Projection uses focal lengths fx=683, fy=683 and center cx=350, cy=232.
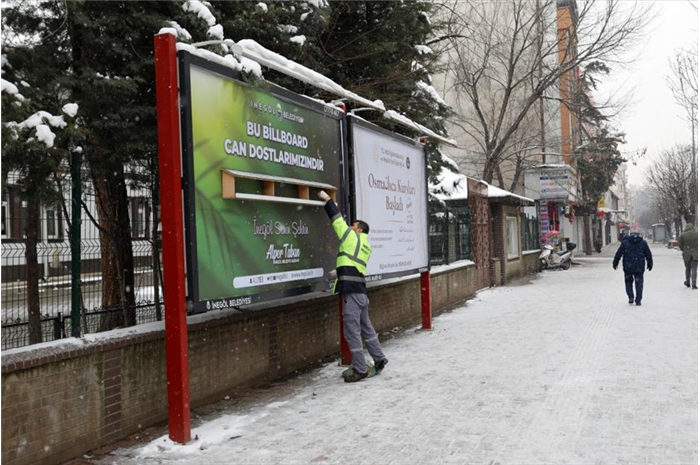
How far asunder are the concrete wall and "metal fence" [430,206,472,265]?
795 cm

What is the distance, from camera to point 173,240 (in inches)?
222

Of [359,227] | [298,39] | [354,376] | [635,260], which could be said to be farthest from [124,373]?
[635,260]

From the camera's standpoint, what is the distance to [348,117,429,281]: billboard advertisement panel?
368 inches

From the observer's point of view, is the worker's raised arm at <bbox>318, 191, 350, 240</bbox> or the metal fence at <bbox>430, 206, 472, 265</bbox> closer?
the worker's raised arm at <bbox>318, 191, 350, 240</bbox>

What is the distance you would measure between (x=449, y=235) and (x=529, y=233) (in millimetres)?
13234

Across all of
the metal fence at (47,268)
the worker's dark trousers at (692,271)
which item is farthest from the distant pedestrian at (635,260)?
the metal fence at (47,268)

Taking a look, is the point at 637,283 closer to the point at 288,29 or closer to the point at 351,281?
the point at 351,281

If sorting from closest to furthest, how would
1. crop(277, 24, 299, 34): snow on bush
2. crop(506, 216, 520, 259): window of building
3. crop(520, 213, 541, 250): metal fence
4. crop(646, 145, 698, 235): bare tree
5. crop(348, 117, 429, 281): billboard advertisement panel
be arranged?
crop(277, 24, 299, 34): snow on bush → crop(348, 117, 429, 281): billboard advertisement panel → crop(506, 216, 520, 259): window of building → crop(520, 213, 541, 250): metal fence → crop(646, 145, 698, 235): bare tree

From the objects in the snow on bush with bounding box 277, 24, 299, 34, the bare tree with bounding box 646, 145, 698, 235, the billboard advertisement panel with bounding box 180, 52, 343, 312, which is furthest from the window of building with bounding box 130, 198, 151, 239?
the bare tree with bounding box 646, 145, 698, 235

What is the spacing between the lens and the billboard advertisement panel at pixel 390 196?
30.7 feet

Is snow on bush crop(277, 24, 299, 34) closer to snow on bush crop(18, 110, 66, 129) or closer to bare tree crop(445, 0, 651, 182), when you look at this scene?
snow on bush crop(18, 110, 66, 129)

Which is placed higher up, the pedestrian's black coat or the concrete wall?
the pedestrian's black coat

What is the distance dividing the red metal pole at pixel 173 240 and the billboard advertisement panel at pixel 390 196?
364 centimetres

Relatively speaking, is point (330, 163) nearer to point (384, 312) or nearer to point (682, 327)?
point (384, 312)
